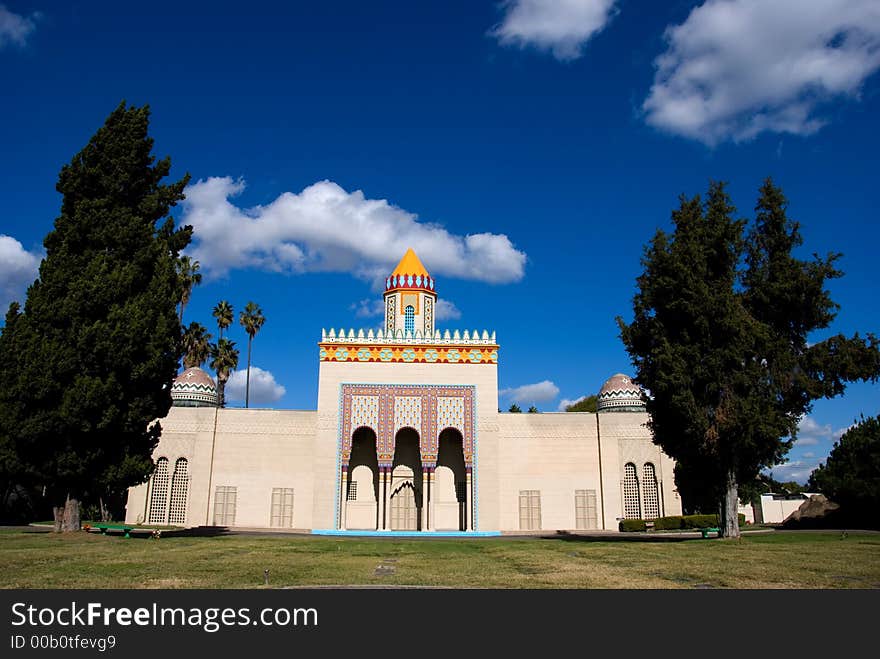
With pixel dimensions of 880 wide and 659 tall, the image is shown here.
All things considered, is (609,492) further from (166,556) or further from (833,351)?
(166,556)

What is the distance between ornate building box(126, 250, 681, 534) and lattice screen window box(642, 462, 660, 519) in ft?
0.18

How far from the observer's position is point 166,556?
14.2 meters

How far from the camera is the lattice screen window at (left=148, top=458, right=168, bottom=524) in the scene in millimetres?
32969

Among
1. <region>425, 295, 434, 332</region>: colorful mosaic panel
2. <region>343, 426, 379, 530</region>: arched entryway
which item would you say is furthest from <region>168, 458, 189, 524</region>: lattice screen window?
<region>425, 295, 434, 332</region>: colorful mosaic panel

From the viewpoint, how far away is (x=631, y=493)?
111 ft

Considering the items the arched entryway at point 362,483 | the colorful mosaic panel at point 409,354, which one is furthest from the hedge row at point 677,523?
the arched entryway at point 362,483

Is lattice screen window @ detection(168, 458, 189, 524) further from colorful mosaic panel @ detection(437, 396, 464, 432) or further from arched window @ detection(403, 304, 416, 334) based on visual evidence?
arched window @ detection(403, 304, 416, 334)

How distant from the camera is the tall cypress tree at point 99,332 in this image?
18266 millimetres
